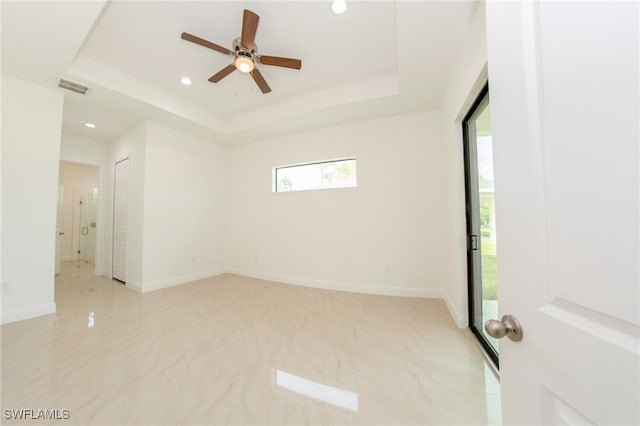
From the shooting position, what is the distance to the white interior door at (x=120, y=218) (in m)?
4.01

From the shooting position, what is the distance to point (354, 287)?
3568mm

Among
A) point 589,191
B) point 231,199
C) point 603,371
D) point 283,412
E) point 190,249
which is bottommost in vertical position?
point 283,412

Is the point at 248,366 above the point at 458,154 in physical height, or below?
below

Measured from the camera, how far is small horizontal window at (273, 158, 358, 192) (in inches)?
149

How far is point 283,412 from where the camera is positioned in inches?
53.2

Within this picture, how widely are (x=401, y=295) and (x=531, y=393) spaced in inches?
117

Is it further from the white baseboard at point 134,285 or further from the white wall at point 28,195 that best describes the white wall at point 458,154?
the white wall at point 28,195

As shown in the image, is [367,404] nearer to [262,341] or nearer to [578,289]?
[262,341]

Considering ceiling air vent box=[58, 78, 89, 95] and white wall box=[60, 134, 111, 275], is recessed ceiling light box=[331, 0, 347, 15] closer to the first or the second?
ceiling air vent box=[58, 78, 89, 95]

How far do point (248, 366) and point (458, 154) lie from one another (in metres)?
2.82

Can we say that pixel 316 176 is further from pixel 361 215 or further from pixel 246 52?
pixel 246 52

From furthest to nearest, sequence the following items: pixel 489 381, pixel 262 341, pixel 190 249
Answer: pixel 190 249 < pixel 262 341 < pixel 489 381

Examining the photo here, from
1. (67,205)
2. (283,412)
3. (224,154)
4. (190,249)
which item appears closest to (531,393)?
(283,412)

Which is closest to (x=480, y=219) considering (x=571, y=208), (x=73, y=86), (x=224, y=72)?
(x=571, y=208)
